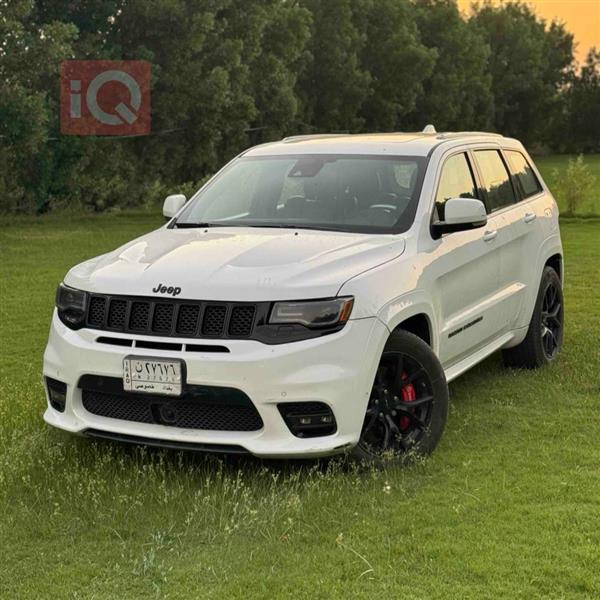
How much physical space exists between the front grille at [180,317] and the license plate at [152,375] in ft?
0.52

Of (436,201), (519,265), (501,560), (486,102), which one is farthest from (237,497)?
(486,102)

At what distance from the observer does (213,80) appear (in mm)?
30594

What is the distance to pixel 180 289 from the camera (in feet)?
15.5

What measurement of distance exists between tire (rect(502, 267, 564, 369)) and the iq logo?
811 inches

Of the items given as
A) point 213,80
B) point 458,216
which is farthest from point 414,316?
point 213,80

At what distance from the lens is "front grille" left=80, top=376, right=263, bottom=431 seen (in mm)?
4602

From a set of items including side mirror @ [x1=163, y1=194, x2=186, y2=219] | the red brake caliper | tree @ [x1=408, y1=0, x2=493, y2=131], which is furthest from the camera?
tree @ [x1=408, y1=0, x2=493, y2=131]

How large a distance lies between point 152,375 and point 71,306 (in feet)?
2.51

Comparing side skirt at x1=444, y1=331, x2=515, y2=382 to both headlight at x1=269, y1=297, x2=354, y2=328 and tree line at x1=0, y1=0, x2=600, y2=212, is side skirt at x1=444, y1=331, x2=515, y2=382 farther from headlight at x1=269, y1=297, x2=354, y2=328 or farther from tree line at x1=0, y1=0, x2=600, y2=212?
tree line at x1=0, y1=0, x2=600, y2=212

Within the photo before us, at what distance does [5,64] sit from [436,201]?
17.1m

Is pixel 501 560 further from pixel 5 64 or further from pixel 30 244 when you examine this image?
pixel 5 64

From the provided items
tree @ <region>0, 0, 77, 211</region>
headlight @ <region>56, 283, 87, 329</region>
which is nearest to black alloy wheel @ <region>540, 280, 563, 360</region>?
headlight @ <region>56, 283, 87, 329</region>

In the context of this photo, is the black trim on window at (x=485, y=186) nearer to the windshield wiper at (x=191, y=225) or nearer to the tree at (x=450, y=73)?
the windshield wiper at (x=191, y=225)

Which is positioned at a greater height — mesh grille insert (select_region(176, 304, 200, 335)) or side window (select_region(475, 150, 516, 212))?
side window (select_region(475, 150, 516, 212))
